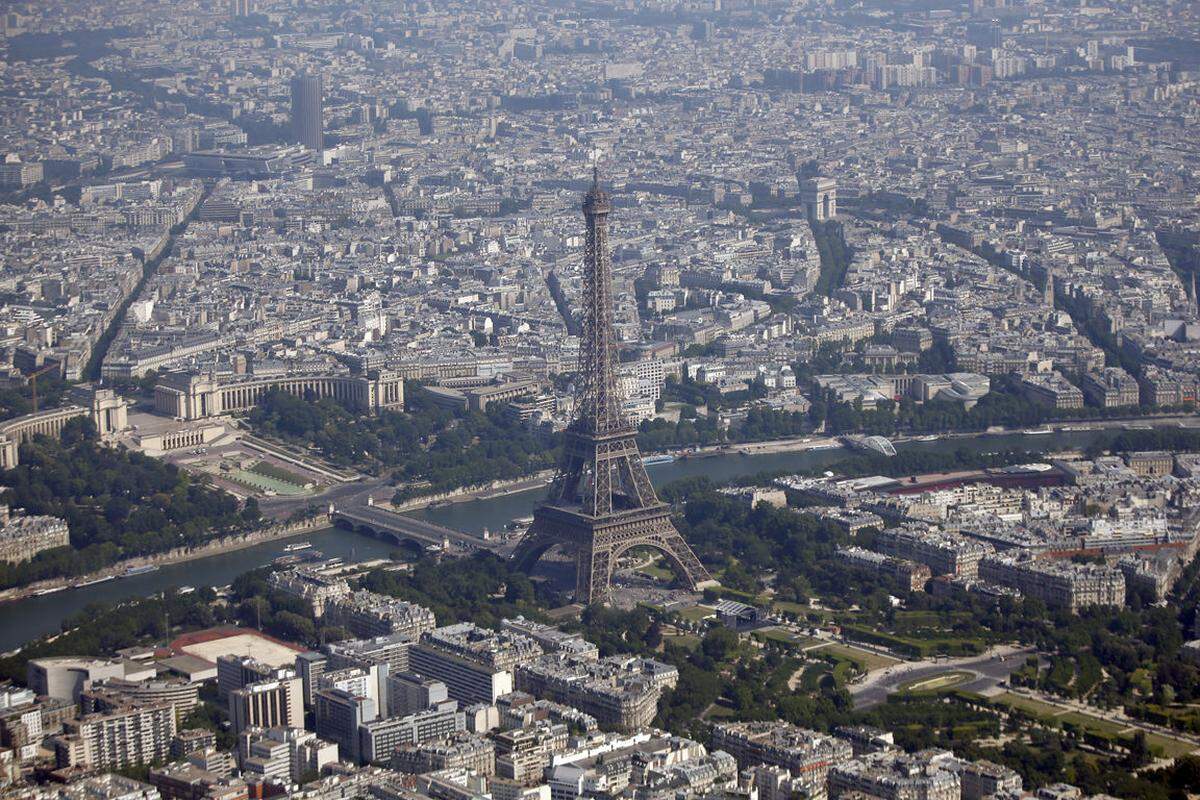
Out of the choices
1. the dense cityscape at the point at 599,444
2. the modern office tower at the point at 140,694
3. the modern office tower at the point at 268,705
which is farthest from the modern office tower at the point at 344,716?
the modern office tower at the point at 140,694

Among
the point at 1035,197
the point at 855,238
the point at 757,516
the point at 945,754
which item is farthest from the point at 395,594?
the point at 1035,197

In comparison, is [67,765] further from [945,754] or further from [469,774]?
[945,754]

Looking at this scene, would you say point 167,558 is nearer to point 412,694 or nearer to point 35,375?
point 412,694

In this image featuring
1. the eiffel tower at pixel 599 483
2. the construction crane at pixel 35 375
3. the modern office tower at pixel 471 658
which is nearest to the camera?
the modern office tower at pixel 471 658

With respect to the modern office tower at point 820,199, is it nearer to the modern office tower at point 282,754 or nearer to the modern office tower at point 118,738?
the modern office tower at point 118,738

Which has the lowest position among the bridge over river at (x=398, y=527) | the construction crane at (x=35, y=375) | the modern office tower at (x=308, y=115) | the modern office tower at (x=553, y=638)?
the bridge over river at (x=398, y=527)

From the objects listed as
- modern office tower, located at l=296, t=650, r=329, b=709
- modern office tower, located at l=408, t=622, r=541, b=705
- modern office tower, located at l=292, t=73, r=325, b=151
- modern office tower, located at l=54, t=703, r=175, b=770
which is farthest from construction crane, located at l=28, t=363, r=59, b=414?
modern office tower, located at l=292, t=73, r=325, b=151

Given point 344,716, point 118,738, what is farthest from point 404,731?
point 118,738
